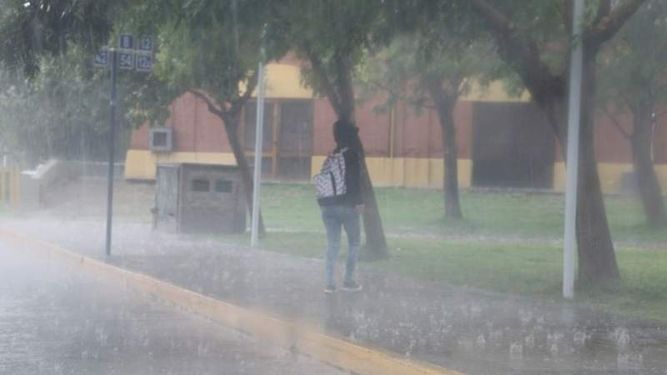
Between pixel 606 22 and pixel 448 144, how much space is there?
15126 mm

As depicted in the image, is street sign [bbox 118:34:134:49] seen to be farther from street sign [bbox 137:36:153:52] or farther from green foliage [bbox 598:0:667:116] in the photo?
green foliage [bbox 598:0:667:116]

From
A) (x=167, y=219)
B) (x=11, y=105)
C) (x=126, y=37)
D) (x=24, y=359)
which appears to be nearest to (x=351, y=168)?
(x=24, y=359)

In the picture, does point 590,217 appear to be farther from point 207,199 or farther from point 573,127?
point 207,199

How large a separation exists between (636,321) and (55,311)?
6.49m

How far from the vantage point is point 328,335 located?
10.9 metres

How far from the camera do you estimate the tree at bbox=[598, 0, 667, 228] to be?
761 inches

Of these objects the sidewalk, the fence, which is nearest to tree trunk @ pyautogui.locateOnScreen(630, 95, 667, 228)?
the sidewalk

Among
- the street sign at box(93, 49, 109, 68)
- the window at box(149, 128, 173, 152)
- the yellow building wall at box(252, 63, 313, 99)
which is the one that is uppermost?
the yellow building wall at box(252, 63, 313, 99)

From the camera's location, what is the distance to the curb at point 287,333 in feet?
31.6

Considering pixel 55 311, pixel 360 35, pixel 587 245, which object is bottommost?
pixel 55 311

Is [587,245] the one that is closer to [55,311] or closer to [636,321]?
[636,321]

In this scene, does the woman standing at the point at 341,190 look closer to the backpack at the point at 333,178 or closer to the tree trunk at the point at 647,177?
the backpack at the point at 333,178

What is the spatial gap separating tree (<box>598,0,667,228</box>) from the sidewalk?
575 cm

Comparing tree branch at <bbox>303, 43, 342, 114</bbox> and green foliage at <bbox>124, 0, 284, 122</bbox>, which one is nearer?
green foliage at <bbox>124, 0, 284, 122</bbox>
